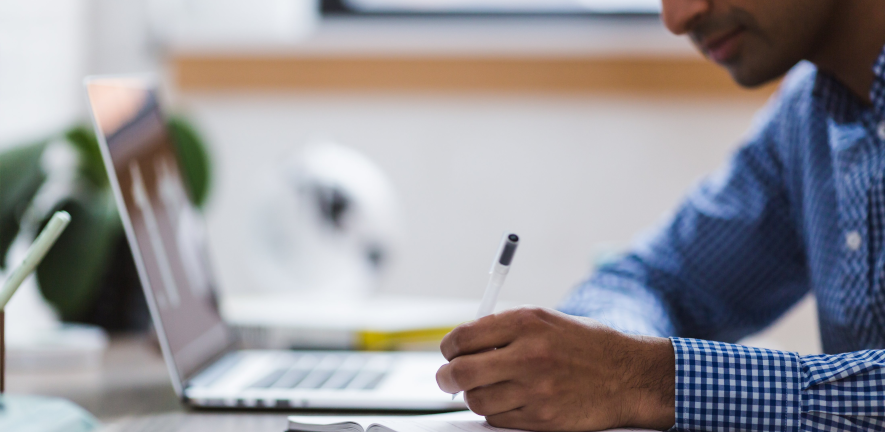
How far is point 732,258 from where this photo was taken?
3.38 feet

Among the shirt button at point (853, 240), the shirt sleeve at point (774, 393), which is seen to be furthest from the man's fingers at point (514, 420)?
the shirt button at point (853, 240)

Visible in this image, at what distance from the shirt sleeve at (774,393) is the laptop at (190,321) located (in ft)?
0.67

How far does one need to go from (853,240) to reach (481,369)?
0.48m

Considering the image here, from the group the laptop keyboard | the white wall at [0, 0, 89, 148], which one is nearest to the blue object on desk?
the laptop keyboard

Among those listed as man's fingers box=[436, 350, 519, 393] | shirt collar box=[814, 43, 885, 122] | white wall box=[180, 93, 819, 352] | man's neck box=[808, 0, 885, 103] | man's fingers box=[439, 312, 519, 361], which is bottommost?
white wall box=[180, 93, 819, 352]

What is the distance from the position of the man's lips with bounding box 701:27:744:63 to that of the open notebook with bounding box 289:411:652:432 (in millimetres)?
512

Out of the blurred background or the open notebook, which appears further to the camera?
the blurred background

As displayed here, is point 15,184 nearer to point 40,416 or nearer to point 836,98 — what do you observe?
point 40,416

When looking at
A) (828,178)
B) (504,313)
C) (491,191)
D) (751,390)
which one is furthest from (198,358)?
(491,191)

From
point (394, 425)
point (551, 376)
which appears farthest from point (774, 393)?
point (394, 425)

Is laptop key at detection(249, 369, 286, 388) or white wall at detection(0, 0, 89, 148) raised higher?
white wall at detection(0, 0, 89, 148)

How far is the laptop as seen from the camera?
26.7 inches

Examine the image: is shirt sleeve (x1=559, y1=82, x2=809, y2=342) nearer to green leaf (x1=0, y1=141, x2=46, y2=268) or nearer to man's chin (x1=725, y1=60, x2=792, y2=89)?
man's chin (x1=725, y1=60, x2=792, y2=89)

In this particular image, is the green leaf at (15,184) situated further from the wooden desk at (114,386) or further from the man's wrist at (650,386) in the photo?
the man's wrist at (650,386)
